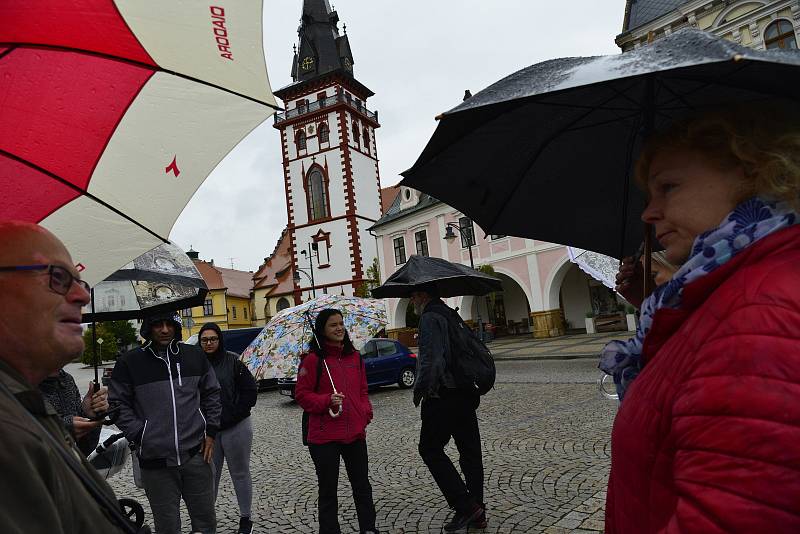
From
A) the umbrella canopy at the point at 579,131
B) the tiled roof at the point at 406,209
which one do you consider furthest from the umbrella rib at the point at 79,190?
the tiled roof at the point at 406,209

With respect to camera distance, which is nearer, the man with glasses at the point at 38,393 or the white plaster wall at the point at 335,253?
the man with glasses at the point at 38,393

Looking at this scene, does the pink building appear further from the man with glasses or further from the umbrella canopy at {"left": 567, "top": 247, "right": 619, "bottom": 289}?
the man with glasses

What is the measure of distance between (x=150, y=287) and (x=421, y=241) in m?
27.3

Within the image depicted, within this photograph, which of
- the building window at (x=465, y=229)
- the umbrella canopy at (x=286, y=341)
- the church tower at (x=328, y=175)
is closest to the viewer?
the umbrella canopy at (x=286, y=341)

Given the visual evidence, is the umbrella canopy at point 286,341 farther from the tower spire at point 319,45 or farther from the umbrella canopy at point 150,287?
the tower spire at point 319,45

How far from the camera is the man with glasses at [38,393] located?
99cm

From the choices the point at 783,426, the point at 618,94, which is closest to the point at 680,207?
the point at 783,426

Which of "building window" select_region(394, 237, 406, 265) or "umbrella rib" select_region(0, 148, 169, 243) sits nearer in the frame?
"umbrella rib" select_region(0, 148, 169, 243)

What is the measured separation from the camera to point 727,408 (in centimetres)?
86

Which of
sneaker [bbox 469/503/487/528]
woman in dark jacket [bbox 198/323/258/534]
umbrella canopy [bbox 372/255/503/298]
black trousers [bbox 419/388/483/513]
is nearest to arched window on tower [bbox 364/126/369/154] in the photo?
umbrella canopy [bbox 372/255/503/298]

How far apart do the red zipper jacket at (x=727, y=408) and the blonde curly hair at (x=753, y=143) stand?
0.72ft

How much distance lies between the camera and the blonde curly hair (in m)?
1.17

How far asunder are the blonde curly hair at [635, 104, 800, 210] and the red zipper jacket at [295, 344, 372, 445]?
10.9 ft

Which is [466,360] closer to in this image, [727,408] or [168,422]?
[168,422]
